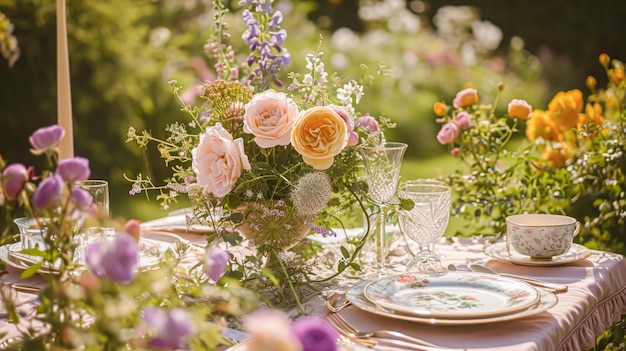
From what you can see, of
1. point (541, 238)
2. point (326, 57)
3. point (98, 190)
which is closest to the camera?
point (98, 190)

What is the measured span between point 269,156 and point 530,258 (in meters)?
0.53

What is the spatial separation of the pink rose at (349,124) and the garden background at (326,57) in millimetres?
1583

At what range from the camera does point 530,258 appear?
1.51m

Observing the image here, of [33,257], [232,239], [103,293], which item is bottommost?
[33,257]

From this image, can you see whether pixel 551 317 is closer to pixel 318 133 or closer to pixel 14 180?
pixel 318 133

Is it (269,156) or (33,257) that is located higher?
(269,156)

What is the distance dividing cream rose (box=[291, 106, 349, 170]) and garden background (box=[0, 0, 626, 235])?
1632 mm

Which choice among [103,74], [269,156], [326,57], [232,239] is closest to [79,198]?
[232,239]

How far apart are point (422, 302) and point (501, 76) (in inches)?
241

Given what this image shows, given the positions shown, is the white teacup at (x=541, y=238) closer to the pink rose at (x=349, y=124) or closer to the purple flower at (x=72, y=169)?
the pink rose at (x=349, y=124)

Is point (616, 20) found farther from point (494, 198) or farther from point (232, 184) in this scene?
point (232, 184)

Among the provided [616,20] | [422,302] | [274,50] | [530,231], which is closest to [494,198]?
[530,231]

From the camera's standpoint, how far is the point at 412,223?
145 centimetres

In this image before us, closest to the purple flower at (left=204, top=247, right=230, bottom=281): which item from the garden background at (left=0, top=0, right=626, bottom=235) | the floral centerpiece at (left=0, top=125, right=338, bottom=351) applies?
the floral centerpiece at (left=0, top=125, right=338, bottom=351)
